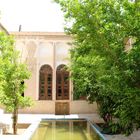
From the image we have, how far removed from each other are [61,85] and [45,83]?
4.20 ft

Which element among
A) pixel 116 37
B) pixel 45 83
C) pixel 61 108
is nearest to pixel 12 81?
pixel 116 37

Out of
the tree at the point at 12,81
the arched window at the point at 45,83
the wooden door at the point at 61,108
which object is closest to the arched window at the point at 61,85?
the arched window at the point at 45,83

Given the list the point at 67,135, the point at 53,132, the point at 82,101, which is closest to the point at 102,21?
the point at 67,135

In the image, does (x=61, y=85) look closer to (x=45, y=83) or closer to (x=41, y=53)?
(x=45, y=83)

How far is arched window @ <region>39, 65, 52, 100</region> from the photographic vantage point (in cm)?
2495

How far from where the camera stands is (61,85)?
83.0ft

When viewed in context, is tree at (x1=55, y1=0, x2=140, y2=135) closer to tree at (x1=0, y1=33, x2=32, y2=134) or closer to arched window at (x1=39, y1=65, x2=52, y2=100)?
tree at (x1=0, y1=33, x2=32, y2=134)

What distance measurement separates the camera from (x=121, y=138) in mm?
11148

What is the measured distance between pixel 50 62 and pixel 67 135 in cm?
1300

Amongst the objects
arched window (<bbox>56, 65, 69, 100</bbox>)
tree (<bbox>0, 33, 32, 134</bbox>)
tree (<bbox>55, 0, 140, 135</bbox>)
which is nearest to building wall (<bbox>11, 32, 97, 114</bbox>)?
arched window (<bbox>56, 65, 69, 100</bbox>)

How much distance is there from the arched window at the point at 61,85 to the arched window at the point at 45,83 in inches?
24.8

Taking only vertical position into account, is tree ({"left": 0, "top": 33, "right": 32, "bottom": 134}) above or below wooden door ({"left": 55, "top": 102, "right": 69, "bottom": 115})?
above

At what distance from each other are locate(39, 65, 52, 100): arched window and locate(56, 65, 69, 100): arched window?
24.8 inches

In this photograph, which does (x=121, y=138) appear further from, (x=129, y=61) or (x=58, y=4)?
(x=58, y=4)
